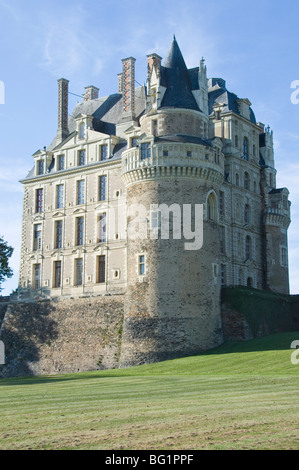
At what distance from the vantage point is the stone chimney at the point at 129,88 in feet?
163

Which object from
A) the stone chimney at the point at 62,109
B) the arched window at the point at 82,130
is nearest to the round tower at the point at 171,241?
the arched window at the point at 82,130

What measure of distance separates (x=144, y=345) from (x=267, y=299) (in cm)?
1025

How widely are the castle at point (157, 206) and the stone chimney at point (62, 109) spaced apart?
88mm

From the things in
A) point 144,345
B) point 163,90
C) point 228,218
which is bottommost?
point 144,345

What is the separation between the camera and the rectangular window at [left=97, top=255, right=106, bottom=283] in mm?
47019

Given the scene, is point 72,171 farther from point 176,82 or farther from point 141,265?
point 141,265

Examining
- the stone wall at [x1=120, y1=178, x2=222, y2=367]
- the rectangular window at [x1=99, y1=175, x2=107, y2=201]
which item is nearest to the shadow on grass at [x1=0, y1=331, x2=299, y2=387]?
the stone wall at [x1=120, y1=178, x2=222, y2=367]

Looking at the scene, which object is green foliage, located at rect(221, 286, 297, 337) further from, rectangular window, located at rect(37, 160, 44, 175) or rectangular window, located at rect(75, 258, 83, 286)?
rectangular window, located at rect(37, 160, 44, 175)

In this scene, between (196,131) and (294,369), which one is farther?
(196,131)

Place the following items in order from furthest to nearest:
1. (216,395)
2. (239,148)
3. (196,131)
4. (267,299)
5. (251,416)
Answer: (239,148), (267,299), (196,131), (216,395), (251,416)

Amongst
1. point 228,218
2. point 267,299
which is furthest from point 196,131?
point 267,299

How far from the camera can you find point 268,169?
52875 millimetres
